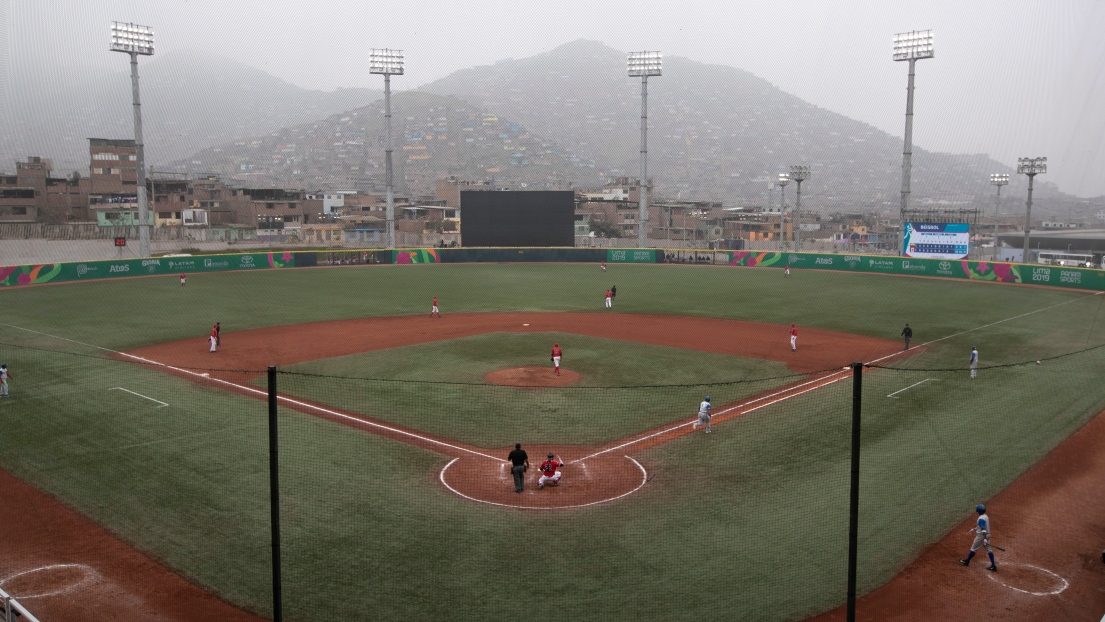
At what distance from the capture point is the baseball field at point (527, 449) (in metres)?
11.7

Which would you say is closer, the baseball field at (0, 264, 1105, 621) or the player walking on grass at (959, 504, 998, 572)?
the baseball field at (0, 264, 1105, 621)

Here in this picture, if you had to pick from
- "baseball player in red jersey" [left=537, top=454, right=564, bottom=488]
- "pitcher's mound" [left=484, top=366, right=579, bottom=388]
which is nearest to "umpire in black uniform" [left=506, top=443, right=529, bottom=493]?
"baseball player in red jersey" [left=537, top=454, right=564, bottom=488]

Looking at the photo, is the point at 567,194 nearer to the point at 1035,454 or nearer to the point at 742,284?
the point at 742,284

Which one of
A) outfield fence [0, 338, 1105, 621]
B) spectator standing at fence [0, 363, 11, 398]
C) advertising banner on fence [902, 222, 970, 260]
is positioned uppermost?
advertising banner on fence [902, 222, 970, 260]

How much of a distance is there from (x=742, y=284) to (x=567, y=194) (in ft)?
71.7

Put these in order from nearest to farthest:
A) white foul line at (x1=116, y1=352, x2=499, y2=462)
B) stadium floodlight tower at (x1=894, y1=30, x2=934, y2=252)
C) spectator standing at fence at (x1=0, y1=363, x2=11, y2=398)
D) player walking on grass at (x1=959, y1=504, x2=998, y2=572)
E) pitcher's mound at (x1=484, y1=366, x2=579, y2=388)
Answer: player walking on grass at (x1=959, y1=504, x2=998, y2=572)
white foul line at (x1=116, y1=352, x2=499, y2=462)
spectator standing at fence at (x1=0, y1=363, x2=11, y2=398)
pitcher's mound at (x1=484, y1=366, x2=579, y2=388)
stadium floodlight tower at (x1=894, y1=30, x2=934, y2=252)

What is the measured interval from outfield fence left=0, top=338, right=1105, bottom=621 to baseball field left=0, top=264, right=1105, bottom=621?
7cm

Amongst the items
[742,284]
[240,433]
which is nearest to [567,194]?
[742,284]

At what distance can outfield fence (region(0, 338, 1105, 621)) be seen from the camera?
11352mm

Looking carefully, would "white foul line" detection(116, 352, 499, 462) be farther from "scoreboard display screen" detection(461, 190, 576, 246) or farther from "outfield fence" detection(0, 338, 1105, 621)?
"scoreboard display screen" detection(461, 190, 576, 246)

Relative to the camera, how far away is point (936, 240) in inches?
2235

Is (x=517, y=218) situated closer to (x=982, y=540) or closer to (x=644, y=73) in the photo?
(x=644, y=73)

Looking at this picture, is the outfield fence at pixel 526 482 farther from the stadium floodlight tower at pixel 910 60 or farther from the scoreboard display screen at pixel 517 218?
the scoreboard display screen at pixel 517 218

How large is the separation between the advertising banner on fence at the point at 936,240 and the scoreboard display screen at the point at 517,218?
1139 inches
